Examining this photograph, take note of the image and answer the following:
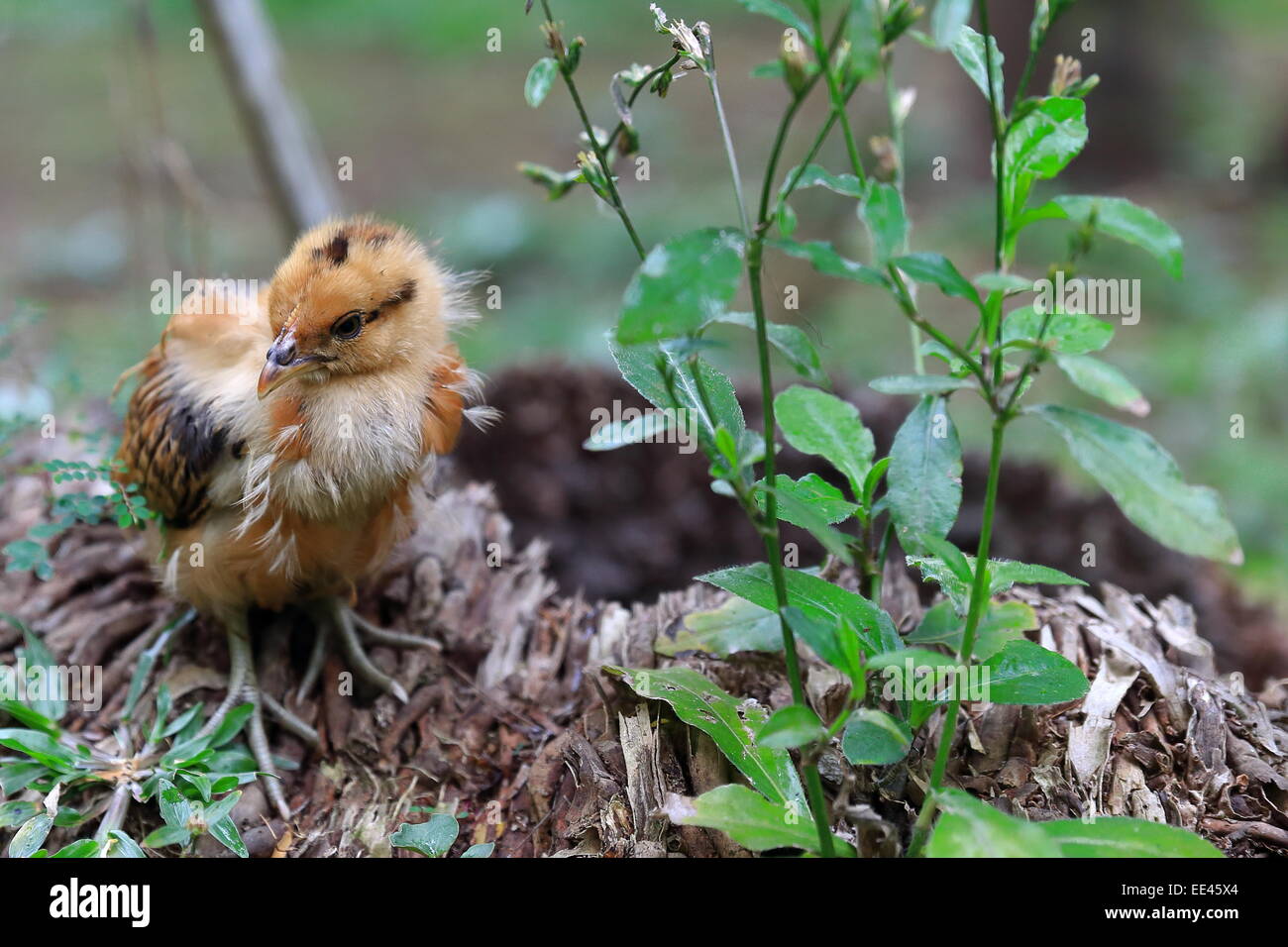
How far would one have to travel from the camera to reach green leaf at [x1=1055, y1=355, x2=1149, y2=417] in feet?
5.23

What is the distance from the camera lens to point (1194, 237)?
760cm

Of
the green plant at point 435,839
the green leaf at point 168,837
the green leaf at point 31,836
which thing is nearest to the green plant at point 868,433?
the green plant at point 435,839

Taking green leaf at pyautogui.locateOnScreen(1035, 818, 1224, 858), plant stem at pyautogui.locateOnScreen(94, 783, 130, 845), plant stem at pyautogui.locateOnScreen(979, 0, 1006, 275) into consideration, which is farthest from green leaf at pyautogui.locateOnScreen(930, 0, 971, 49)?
plant stem at pyautogui.locateOnScreen(94, 783, 130, 845)

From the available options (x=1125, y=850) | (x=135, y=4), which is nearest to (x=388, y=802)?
(x=1125, y=850)

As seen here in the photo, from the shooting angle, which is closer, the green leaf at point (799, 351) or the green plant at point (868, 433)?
the green plant at point (868, 433)

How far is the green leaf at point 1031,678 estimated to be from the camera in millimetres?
2055

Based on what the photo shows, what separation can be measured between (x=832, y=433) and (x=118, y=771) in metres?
1.98

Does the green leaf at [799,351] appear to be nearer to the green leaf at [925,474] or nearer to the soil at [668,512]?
the green leaf at [925,474]

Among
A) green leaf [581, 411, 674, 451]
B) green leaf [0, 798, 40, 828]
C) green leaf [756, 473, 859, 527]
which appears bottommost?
green leaf [0, 798, 40, 828]

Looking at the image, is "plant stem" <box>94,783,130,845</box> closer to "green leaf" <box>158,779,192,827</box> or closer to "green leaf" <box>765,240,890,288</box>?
"green leaf" <box>158,779,192,827</box>

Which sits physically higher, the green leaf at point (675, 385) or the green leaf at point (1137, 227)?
the green leaf at point (1137, 227)

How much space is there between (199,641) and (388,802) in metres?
0.90

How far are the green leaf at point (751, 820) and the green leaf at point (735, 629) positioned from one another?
493 millimetres

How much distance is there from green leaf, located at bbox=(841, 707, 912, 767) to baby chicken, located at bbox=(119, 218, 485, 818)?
51.9 inches
